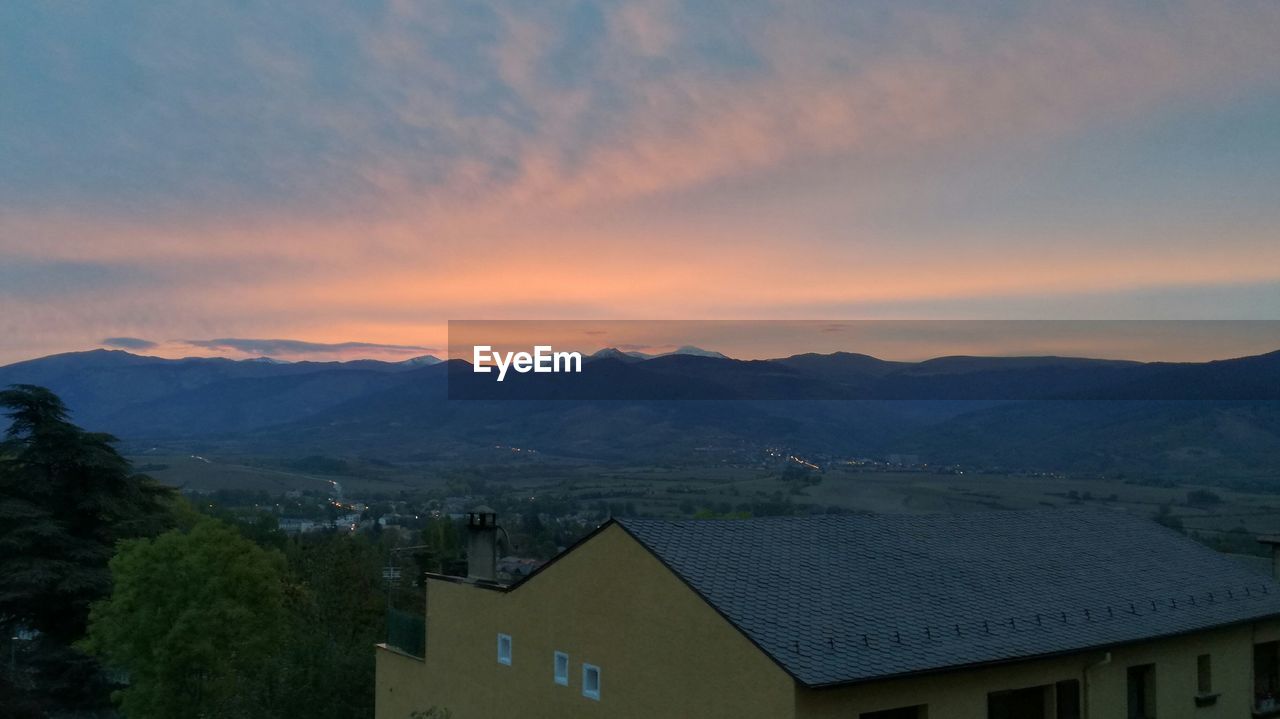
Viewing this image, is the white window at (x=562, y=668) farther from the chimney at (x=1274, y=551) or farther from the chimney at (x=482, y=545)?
the chimney at (x=1274, y=551)

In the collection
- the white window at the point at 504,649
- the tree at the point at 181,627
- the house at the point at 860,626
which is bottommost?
the tree at the point at 181,627

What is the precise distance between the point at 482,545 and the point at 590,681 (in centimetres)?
610

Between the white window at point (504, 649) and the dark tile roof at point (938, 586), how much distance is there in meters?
4.54

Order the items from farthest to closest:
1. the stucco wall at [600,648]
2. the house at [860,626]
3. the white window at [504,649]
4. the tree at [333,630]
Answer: the tree at [333,630] < the white window at [504,649] < the stucco wall at [600,648] < the house at [860,626]

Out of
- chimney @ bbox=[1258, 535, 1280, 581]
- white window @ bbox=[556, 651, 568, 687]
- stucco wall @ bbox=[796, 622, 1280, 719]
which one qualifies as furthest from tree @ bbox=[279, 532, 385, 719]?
chimney @ bbox=[1258, 535, 1280, 581]

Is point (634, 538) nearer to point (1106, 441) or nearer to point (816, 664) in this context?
point (816, 664)

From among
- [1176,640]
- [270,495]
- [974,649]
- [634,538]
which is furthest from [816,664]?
[270,495]

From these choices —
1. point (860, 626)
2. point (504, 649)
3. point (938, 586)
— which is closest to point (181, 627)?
point (504, 649)

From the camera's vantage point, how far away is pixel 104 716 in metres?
45.5

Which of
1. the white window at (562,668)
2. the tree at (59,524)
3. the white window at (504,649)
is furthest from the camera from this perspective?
the tree at (59,524)

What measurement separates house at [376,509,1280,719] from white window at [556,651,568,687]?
0.12 ft

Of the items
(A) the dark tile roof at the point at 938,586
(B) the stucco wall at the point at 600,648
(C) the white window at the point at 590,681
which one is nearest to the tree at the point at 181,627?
(B) the stucco wall at the point at 600,648

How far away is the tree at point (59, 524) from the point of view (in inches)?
1663

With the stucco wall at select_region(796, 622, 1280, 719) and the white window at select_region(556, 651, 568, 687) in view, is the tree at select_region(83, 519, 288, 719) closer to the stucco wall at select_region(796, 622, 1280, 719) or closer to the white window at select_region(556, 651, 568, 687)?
the white window at select_region(556, 651, 568, 687)
